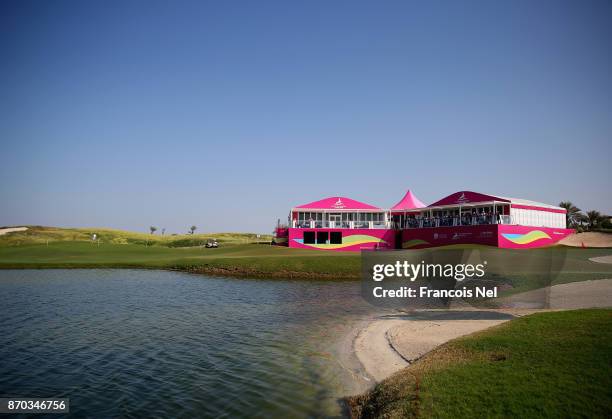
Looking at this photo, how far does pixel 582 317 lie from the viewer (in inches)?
523

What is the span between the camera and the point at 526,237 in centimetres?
5366

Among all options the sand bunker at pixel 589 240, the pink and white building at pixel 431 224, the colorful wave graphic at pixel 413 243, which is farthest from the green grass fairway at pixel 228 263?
the sand bunker at pixel 589 240

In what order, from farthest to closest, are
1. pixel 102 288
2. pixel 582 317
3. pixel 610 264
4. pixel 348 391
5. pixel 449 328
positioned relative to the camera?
pixel 610 264, pixel 102 288, pixel 449 328, pixel 582 317, pixel 348 391

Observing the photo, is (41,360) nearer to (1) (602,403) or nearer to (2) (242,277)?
(1) (602,403)

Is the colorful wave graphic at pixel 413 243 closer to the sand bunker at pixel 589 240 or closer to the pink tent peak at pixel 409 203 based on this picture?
the pink tent peak at pixel 409 203

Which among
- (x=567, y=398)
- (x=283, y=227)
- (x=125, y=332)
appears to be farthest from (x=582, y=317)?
(x=283, y=227)

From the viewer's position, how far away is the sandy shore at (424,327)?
13922mm

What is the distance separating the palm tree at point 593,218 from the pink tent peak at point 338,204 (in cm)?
5474

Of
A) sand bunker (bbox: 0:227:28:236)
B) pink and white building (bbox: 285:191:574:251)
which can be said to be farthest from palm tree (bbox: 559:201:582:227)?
sand bunker (bbox: 0:227:28:236)

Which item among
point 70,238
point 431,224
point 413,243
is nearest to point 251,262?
point 413,243

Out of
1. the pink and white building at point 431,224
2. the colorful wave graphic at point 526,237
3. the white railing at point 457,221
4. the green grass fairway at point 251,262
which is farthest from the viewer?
the pink and white building at point 431,224

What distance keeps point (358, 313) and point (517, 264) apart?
20.0 metres

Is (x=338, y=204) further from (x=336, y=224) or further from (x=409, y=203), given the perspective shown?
(x=409, y=203)

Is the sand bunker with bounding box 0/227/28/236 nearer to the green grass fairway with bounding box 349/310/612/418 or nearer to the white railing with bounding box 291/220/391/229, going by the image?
the white railing with bounding box 291/220/391/229
